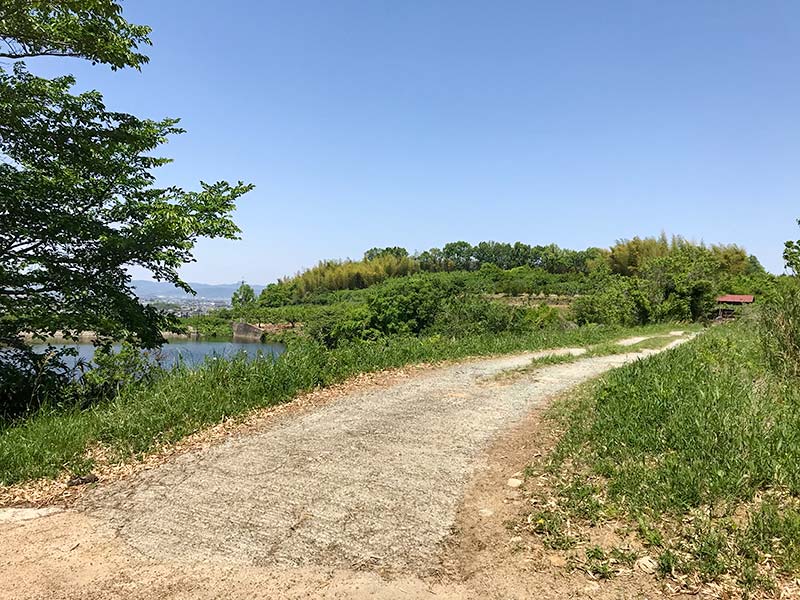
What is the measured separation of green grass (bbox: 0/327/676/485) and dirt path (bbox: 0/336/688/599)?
0.60 metres

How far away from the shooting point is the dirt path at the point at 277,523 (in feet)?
8.38

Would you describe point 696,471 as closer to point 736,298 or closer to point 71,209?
point 71,209

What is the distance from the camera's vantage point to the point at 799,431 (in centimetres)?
366

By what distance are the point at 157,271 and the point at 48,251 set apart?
1391 millimetres

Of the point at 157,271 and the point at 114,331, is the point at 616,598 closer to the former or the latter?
the point at 114,331

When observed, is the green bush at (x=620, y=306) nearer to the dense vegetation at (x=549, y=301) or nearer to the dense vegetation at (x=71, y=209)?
the dense vegetation at (x=549, y=301)

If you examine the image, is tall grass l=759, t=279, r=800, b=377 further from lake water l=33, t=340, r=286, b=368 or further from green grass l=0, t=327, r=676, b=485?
lake water l=33, t=340, r=286, b=368

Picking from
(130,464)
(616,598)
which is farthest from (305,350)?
(616,598)

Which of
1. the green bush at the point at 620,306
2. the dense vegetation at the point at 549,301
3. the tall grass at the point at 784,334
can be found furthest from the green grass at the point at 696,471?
the green bush at the point at 620,306

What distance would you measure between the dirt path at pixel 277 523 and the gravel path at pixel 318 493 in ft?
0.04

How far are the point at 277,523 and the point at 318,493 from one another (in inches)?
18.9

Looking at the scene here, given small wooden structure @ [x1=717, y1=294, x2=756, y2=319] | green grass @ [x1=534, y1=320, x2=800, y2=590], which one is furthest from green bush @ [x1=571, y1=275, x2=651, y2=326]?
green grass @ [x1=534, y1=320, x2=800, y2=590]

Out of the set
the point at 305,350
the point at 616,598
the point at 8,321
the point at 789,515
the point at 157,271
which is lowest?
the point at 616,598

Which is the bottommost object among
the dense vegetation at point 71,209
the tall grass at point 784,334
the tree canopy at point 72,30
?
the tall grass at point 784,334
